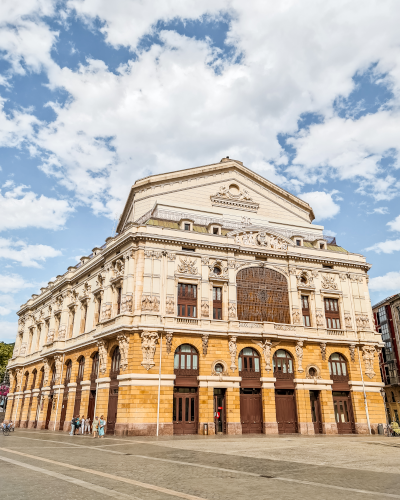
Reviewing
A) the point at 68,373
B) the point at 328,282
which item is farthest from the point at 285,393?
A: the point at 68,373

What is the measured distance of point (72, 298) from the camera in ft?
184

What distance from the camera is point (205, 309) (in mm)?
42625

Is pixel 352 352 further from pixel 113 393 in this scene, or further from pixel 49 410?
pixel 49 410

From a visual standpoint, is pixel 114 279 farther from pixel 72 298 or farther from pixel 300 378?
pixel 300 378

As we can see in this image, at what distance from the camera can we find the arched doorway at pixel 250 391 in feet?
135

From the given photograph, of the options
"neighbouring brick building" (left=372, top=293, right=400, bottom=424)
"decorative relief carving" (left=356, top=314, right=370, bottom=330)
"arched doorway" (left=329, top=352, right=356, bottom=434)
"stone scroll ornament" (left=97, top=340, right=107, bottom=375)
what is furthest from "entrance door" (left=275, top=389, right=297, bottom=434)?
"neighbouring brick building" (left=372, top=293, right=400, bottom=424)

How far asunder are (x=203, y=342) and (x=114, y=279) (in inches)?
440

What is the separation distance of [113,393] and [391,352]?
183 feet

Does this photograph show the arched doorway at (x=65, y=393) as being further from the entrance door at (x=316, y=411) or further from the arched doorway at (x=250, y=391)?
the entrance door at (x=316, y=411)

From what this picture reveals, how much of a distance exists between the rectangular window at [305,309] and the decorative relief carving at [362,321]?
577 cm

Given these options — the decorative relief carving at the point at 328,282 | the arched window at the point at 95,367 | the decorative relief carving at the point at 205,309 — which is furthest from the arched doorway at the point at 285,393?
the arched window at the point at 95,367

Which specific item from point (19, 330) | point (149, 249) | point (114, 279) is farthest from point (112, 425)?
point (19, 330)

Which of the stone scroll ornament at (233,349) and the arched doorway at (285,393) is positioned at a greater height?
the stone scroll ornament at (233,349)

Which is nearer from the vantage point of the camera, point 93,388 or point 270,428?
point 270,428
